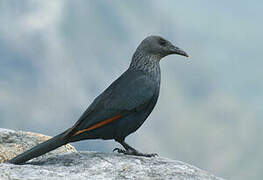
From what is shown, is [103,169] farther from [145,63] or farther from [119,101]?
[145,63]

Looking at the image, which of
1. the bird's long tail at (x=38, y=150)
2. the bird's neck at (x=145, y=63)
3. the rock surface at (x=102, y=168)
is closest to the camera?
the rock surface at (x=102, y=168)

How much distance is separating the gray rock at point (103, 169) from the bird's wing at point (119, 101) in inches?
18.0

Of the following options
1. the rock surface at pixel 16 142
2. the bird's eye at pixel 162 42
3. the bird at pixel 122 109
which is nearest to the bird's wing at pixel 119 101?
the bird at pixel 122 109

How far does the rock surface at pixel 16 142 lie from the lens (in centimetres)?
Result: 842

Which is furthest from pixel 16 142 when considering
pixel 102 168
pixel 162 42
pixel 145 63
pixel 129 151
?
pixel 162 42

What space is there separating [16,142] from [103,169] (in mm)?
3454

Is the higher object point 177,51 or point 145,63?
point 177,51

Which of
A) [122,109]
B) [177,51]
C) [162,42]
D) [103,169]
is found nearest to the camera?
[103,169]

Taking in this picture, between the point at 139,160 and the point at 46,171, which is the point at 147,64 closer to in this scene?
the point at 139,160

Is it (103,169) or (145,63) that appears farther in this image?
(145,63)

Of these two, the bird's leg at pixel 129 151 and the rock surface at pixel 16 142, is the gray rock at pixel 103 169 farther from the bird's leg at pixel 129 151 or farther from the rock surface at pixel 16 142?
the rock surface at pixel 16 142

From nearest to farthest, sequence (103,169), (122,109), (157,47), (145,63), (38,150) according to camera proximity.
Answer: (103,169) < (38,150) < (122,109) < (145,63) < (157,47)

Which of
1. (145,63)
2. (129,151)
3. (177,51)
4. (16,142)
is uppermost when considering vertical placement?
(177,51)

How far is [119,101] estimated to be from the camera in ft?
21.8
